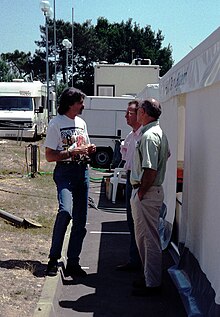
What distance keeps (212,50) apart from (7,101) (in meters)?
22.5

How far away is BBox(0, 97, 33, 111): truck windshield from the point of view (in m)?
26.1

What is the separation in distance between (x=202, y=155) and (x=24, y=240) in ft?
10.0

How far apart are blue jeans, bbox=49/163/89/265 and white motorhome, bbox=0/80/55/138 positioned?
63.0 ft

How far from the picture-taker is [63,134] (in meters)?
5.82

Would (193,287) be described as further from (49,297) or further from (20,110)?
(20,110)

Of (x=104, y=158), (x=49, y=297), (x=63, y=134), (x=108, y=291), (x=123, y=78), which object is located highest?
(x=123, y=78)

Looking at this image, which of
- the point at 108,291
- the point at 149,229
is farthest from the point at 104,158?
the point at 149,229

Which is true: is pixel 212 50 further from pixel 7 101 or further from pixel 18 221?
pixel 7 101

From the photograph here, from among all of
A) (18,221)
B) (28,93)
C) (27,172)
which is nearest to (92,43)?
(28,93)

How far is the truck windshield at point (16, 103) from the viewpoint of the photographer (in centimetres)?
2612

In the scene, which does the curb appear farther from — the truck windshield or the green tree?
the green tree

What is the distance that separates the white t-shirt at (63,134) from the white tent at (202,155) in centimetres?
122

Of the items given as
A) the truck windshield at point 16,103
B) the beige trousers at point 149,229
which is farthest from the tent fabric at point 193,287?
the truck windshield at point 16,103

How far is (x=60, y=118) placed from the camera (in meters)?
5.86
